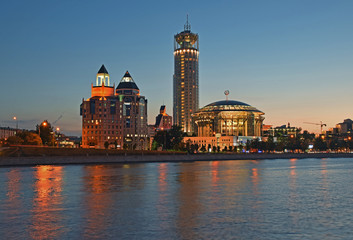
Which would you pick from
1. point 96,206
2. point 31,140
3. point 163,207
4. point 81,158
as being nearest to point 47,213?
point 96,206

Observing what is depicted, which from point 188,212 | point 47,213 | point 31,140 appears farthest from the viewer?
point 31,140

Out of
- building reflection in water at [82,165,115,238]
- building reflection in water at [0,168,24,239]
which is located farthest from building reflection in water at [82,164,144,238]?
building reflection in water at [0,168,24,239]

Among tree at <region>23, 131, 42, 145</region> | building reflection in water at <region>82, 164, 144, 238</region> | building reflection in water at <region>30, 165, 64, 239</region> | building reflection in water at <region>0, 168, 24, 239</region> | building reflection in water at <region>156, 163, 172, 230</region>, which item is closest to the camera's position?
building reflection in water at <region>30, 165, 64, 239</region>

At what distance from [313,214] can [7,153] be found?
108 m

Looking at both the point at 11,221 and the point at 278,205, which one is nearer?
the point at 11,221

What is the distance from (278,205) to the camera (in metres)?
41.8

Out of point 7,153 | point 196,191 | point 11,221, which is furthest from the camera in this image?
point 7,153

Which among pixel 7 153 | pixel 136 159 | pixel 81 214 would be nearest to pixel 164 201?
pixel 81 214

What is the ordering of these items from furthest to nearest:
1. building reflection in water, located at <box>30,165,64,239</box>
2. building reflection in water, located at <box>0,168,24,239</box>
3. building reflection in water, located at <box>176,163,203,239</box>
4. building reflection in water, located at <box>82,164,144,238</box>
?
1. building reflection in water, located at <box>82,164,144,238</box>
2. building reflection in water, located at <box>0,168,24,239</box>
3. building reflection in water, located at <box>176,163,203,239</box>
4. building reflection in water, located at <box>30,165,64,239</box>

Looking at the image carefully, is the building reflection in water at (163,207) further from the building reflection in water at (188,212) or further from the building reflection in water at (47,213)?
the building reflection in water at (47,213)

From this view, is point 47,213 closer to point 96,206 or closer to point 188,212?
point 96,206

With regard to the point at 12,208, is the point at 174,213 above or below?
below

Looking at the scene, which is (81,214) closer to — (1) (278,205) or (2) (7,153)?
(1) (278,205)

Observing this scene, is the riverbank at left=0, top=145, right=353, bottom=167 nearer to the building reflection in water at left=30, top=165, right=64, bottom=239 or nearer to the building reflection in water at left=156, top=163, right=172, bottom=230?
the building reflection in water at left=30, top=165, right=64, bottom=239
